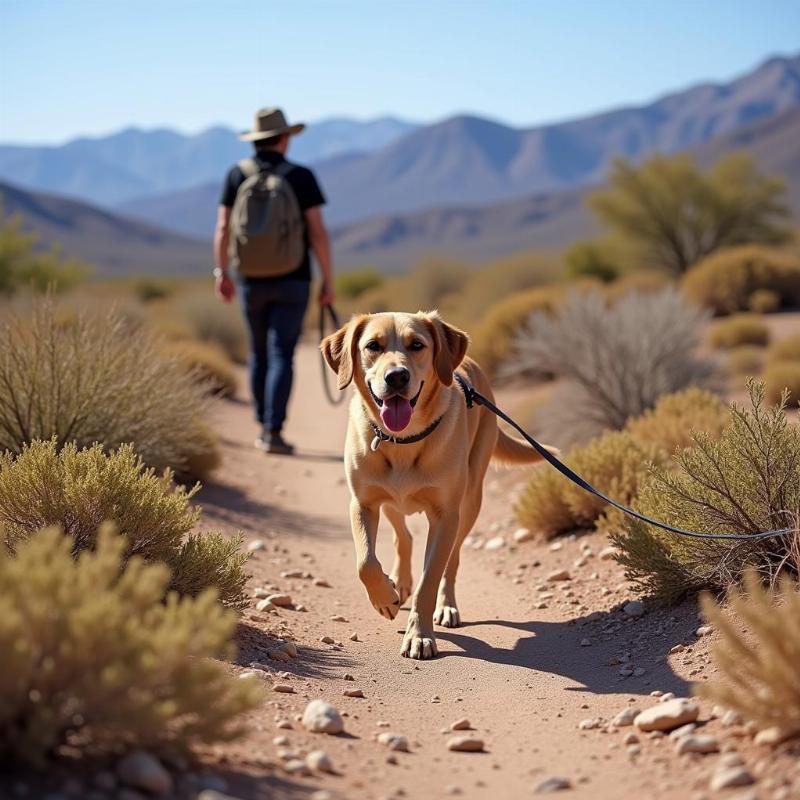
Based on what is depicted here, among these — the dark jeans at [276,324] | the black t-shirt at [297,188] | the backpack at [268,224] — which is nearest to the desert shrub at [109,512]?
the backpack at [268,224]

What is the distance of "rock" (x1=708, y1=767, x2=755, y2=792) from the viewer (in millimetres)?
3566

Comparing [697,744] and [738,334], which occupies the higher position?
[738,334]

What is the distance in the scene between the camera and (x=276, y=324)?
36.1 feet

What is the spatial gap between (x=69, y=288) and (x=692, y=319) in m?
17.2

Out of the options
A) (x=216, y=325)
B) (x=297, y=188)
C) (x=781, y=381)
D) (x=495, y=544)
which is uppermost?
(x=297, y=188)

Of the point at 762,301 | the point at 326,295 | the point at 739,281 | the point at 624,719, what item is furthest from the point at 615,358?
the point at 739,281

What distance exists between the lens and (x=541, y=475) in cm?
834

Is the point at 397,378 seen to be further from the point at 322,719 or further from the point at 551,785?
the point at 551,785

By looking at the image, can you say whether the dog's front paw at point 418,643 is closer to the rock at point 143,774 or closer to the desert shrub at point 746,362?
the rock at point 143,774

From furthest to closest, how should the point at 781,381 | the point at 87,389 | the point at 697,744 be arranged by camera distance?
the point at 781,381 → the point at 87,389 → the point at 697,744

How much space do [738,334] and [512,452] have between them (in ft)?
42.7

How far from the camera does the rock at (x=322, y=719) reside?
14.4 feet

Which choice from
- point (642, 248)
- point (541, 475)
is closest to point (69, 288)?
point (642, 248)

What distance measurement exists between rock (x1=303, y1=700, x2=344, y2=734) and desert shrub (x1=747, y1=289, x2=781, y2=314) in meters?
20.8
